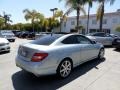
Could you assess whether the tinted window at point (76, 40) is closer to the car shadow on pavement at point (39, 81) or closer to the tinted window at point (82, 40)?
the tinted window at point (82, 40)

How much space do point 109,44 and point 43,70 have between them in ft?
36.2

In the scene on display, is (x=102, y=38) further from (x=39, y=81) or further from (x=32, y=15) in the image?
(x=32, y=15)

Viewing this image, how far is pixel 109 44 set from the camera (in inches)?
580

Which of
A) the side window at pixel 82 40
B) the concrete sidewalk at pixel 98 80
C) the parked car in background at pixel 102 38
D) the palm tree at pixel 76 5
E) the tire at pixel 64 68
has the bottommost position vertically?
the concrete sidewalk at pixel 98 80

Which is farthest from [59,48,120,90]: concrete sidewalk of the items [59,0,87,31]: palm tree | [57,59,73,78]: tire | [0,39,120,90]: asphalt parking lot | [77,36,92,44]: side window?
[59,0,87,31]: palm tree

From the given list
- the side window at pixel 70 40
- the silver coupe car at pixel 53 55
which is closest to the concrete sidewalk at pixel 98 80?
the silver coupe car at pixel 53 55

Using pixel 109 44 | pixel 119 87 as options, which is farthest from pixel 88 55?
pixel 109 44

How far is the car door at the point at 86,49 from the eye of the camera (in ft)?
21.3

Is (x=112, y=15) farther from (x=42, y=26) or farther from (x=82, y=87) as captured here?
(x=82, y=87)

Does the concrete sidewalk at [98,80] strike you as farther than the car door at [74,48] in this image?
No

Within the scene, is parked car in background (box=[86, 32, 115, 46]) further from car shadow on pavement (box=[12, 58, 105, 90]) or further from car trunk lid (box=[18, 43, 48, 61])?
car trunk lid (box=[18, 43, 48, 61])

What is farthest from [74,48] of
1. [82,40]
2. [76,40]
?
[82,40]

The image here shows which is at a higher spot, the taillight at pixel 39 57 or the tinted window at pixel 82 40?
the tinted window at pixel 82 40

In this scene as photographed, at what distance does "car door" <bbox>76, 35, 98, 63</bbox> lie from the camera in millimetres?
6495
